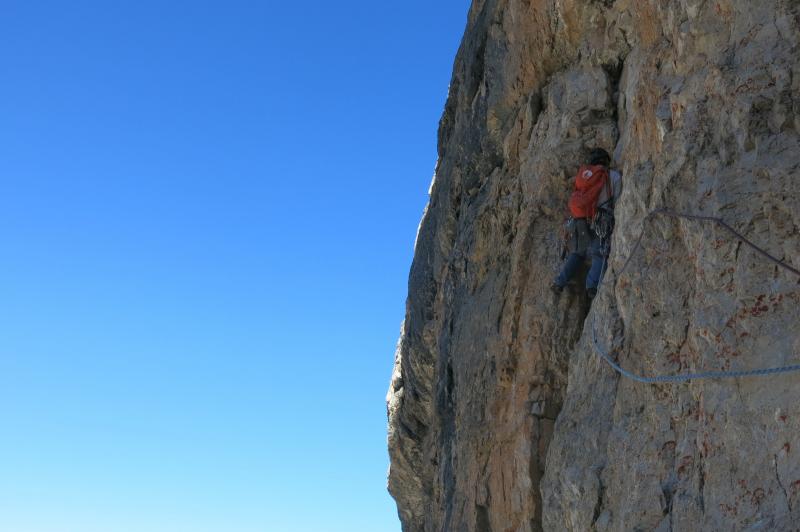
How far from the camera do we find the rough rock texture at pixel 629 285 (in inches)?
299

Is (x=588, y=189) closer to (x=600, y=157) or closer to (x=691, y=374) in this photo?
(x=600, y=157)

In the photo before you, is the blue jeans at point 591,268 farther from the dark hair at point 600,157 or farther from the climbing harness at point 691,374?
the dark hair at point 600,157

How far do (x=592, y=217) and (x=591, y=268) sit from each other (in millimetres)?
663

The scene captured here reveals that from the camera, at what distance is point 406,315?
803 inches

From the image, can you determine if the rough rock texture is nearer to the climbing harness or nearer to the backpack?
the climbing harness

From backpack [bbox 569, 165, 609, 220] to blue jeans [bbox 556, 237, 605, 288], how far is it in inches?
14.9

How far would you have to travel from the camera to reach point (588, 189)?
11195 mm

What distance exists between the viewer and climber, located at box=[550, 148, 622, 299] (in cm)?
1098

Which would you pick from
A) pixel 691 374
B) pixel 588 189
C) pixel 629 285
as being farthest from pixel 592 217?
pixel 691 374

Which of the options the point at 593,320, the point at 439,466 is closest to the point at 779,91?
the point at 593,320

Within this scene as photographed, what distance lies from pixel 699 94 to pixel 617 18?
3.26 metres

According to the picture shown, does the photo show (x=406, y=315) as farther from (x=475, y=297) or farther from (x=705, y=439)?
(x=705, y=439)

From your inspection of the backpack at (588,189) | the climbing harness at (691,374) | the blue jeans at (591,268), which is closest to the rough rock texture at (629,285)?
the climbing harness at (691,374)

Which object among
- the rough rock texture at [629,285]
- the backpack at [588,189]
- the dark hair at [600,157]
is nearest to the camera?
the rough rock texture at [629,285]
